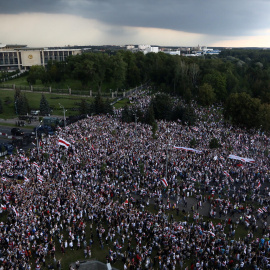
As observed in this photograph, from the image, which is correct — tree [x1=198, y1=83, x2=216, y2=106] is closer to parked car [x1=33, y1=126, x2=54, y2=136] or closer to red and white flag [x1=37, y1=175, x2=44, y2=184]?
parked car [x1=33, y1=126, x2=54, y2=136]

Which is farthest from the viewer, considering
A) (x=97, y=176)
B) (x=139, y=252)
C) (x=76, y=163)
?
(x=76, y=163)

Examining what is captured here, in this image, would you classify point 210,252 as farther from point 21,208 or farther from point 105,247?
point 21,208

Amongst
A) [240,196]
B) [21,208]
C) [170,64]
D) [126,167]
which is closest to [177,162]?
[126,167]

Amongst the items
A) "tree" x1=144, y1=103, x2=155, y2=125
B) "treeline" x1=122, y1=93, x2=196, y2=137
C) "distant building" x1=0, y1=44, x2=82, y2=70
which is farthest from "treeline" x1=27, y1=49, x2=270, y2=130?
"distant building" x1=0, y1=44, x2=82, y2=70

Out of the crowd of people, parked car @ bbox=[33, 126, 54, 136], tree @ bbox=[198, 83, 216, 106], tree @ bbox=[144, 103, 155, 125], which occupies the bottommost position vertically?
the crowd of people

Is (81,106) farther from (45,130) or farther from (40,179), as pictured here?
(40,179)

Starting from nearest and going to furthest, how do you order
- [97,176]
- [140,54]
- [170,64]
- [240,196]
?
[240,196]
[97,176]
[170,64]
[140,54]
